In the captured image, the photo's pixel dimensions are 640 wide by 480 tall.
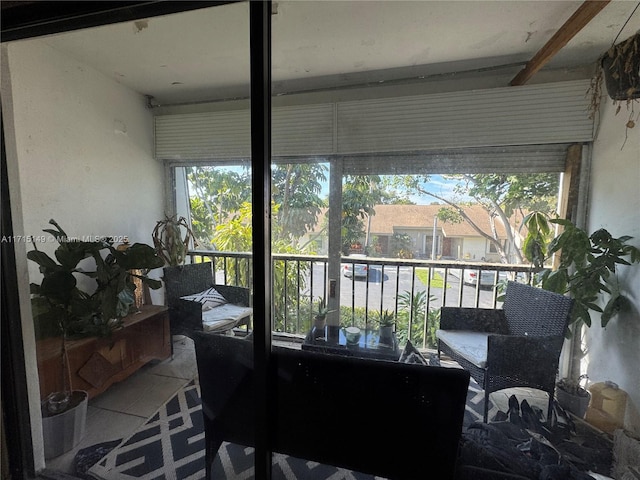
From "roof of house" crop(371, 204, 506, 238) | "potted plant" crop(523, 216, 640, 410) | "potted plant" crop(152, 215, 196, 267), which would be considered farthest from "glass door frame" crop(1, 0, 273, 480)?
"potted plant" crop(523, 216, 640, 410)

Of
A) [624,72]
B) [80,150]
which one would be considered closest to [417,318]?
[624,72]

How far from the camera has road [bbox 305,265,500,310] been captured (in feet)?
6.07

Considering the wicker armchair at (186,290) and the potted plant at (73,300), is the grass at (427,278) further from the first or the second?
the potted plant at (73,300)

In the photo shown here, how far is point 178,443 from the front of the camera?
→ 4.27 ft

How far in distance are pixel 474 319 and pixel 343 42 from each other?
1.89 m

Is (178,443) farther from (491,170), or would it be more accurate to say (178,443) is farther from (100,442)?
(491,170)

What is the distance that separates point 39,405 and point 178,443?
1.99ft

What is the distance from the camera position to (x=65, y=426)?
4.04 ft

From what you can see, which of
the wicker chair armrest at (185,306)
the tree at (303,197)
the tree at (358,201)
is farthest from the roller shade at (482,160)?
the wicker chair armrest at (185,306)

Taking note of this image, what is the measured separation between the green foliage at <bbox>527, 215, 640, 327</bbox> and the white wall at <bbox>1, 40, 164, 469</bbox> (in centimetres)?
225

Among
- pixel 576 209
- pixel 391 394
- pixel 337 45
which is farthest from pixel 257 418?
pixel 576 209

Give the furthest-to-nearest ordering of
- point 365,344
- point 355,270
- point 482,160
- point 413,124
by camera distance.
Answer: point 355,270, point 413,124, point 482,160, point 365,344

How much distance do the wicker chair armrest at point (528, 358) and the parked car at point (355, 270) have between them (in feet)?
2.83

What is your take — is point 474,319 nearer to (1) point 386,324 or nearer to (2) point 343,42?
(1) point 386,324
